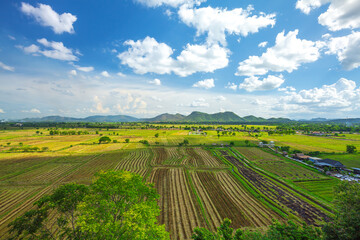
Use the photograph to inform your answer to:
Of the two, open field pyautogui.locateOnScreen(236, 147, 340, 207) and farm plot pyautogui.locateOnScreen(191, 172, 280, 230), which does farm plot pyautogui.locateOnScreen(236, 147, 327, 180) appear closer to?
open field pyautogui.locateOnScreen(236, 147, 340, 207)

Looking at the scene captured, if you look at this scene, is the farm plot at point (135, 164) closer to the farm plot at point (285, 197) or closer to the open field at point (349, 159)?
the farm plot at point (285, 197)

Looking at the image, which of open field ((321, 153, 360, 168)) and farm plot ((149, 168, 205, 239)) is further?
open field ((321, 153, 360, 168))

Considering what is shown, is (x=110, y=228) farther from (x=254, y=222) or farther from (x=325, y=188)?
(x=325, y=188)

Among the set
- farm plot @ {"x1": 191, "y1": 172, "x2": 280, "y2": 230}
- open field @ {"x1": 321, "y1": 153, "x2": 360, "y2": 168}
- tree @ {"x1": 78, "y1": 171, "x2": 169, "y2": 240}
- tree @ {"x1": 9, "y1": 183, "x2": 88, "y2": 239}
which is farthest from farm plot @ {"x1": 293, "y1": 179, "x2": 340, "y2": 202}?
tree @ {"x1": 9, "y1": 183, "x2": 88, "y2": 239}

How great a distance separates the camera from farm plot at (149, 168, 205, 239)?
2881cm

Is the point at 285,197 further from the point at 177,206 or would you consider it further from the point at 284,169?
the point at 177,206

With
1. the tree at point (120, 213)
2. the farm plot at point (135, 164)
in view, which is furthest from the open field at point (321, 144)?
the tree at point (120, 213)

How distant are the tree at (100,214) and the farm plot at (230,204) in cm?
2009

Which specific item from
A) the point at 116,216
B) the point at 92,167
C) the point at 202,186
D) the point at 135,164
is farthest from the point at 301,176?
the point at 92,167

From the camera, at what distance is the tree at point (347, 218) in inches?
714

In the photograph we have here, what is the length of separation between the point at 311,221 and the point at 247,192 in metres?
14.7

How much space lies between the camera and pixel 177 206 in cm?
3588

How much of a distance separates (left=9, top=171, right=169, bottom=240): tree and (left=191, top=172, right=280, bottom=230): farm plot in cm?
2009

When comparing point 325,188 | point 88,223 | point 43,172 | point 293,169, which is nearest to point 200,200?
point 88,223
